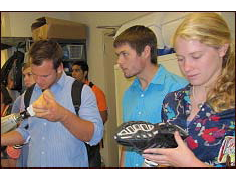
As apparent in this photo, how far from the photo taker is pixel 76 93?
95 cm

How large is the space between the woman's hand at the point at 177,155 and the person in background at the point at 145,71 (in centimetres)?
12

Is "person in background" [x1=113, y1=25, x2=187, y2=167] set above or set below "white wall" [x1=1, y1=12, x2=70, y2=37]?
below

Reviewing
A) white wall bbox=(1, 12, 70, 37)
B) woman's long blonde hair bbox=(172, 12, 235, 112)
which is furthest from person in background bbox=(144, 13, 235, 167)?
white wall bbox=(1, 12, 70, 37)

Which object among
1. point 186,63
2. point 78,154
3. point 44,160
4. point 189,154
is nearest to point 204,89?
point 186,63

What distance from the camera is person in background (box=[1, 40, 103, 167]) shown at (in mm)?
932

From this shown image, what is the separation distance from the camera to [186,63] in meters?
0.86

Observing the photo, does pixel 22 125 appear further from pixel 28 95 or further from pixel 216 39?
pixel 216 39

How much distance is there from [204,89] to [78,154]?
45 centimetres

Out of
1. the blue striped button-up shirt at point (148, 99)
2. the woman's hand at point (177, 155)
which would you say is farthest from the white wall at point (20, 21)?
the woman's hand at point (177, 155)

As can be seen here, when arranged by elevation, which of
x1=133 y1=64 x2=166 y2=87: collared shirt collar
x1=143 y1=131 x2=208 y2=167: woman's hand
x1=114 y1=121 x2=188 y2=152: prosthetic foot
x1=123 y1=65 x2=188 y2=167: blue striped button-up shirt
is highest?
x1=133 y1=64 x2=166 y2=87: collared shirt collar

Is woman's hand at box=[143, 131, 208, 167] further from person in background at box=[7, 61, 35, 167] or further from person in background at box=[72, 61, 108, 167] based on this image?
person in background at box=[7, 61, 35, 167]

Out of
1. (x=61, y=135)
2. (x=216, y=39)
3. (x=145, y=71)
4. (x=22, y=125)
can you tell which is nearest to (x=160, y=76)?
(x=145, y=71)

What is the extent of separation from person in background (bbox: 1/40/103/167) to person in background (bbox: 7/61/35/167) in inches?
0.6

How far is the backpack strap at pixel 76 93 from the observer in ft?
3.09
